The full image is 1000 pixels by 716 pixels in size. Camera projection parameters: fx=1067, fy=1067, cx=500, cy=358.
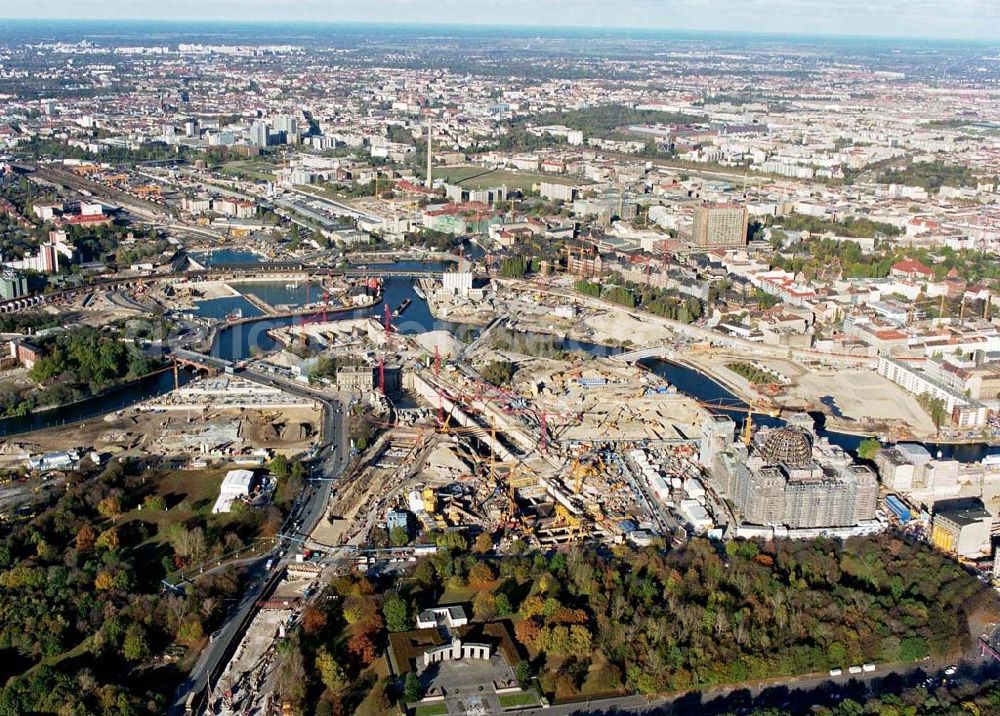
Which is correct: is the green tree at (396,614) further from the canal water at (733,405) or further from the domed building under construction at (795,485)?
the canal water at (733,405)

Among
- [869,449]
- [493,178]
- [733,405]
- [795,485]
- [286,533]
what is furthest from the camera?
[493,178]

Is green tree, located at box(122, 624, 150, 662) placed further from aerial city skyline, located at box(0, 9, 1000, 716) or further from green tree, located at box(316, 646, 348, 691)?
green tree, located at box(316, 646, 348, 691)

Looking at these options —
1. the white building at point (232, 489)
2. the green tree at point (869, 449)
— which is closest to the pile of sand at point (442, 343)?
the white building at point (232, 489)

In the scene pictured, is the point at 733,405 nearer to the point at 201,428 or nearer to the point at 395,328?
the point at 395,328

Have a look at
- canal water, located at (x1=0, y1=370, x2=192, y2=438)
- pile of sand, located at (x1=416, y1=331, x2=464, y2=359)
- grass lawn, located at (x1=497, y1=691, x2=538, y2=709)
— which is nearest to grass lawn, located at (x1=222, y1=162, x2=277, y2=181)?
pile of sand, located at (x1=416, y1=331, x2=464, y2=359)

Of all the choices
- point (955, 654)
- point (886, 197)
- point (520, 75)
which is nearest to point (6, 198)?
point (886, 197)

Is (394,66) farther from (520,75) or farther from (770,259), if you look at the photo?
(770,259)

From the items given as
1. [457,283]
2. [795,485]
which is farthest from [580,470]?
[457,283]
